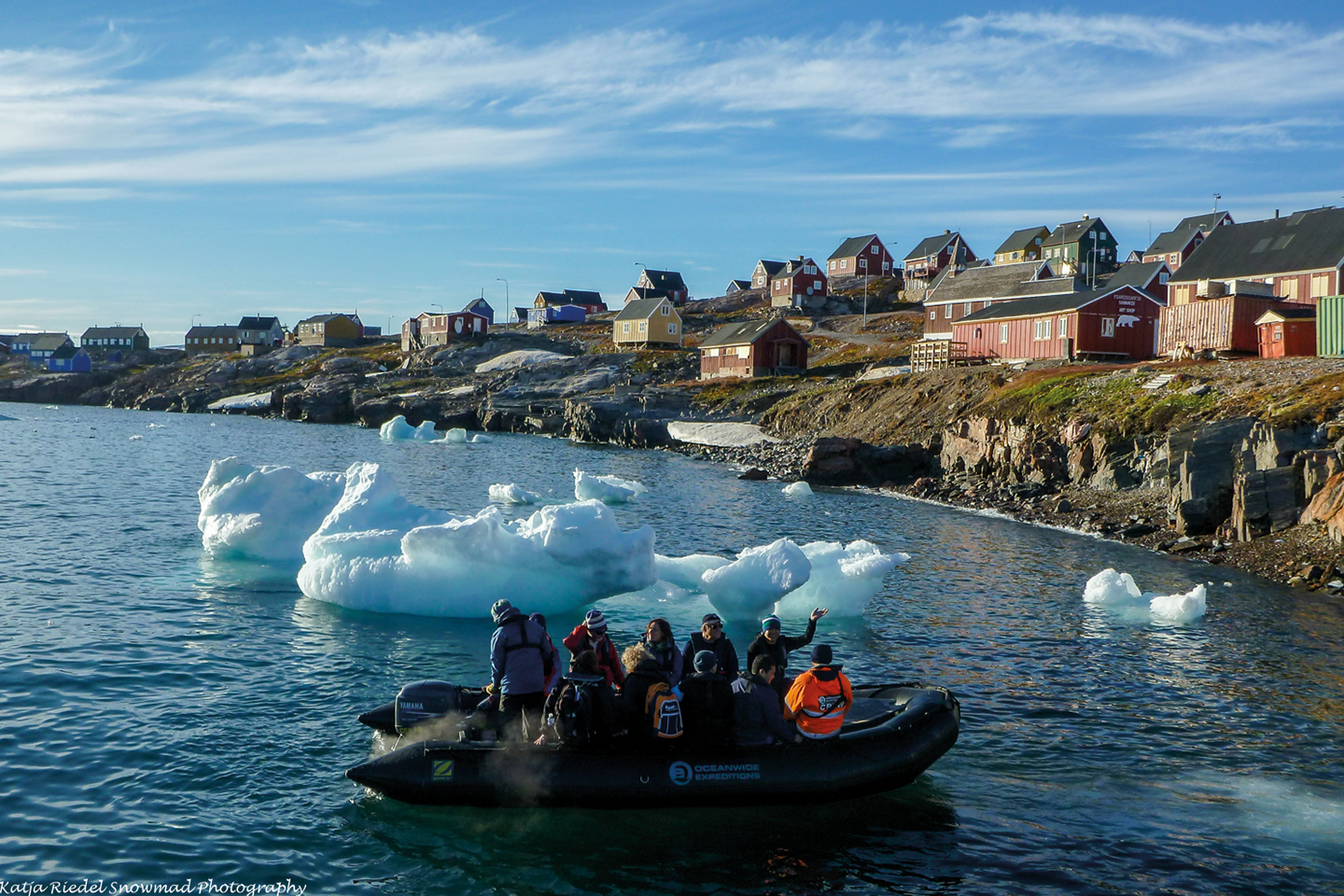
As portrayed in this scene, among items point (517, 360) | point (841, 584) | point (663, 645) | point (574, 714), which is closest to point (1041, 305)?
point (841, 584)

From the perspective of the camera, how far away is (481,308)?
5413 inches

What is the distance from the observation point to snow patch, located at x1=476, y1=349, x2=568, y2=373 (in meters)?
104

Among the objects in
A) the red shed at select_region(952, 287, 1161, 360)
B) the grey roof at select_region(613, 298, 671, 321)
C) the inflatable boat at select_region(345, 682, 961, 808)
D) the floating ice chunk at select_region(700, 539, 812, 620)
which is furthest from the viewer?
the grey roof at select_region(613, 298, 671, 321)

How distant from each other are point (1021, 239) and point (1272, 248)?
6126cm

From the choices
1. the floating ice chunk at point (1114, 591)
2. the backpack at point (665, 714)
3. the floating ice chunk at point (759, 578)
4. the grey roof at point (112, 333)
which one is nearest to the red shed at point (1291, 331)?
the floating ice chunk at point (1114, 591)

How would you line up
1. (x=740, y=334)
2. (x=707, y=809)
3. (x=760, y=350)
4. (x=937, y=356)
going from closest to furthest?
(x=707, y=809), (x=937, y=356), (x=760, y=350), (x=740, y=334)

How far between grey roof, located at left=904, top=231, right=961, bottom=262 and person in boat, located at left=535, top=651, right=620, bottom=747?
124090 mm

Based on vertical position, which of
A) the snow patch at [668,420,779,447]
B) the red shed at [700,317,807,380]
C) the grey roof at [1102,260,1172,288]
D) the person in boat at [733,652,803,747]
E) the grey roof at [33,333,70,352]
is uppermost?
the grey roof at [33,333,70,352]

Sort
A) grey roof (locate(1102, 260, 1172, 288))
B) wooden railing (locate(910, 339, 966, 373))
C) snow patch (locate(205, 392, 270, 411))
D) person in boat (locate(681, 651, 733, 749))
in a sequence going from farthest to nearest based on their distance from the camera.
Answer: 1. snow patch (locate(205, 392, 270, 411))
2. grey roof (locate(1102, 260, 1172, 288))
3. wooden railing (locate(910, 339, 966, 373))
4. person in boat (locate(681, 651, 733, 749))

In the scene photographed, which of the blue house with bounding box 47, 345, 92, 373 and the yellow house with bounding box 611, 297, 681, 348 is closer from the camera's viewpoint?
the yellow house with bounding box 611, 297, 681, 348

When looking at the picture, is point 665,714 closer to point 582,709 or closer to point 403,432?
point 582,709

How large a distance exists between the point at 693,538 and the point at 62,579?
61.2ft

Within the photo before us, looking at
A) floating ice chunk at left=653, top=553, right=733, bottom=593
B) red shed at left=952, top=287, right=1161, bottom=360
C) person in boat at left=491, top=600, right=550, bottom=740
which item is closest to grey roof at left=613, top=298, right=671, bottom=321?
red shed at left=952, top=287, right=1161, bottom=360

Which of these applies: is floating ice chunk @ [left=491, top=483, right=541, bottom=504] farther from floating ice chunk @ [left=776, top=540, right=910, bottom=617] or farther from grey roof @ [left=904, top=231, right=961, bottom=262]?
grey roof @ [left=904, top=231, right=961, bottom=262]
